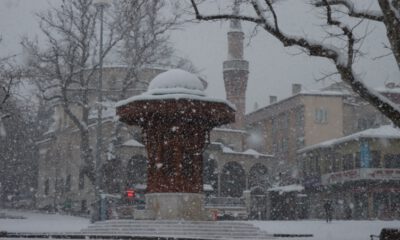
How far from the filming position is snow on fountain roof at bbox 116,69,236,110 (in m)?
15.3

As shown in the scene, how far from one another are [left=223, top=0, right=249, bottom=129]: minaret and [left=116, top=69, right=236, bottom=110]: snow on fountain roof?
1357 inches

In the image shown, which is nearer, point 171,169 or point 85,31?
point 171,169

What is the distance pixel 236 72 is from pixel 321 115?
811 centimetres

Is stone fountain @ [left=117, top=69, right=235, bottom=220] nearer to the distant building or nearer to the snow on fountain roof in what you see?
the snow on fountain roof

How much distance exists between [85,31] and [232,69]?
83.1 ft

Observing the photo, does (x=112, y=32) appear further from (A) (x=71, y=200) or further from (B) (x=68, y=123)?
(B) (x=68, y=123)

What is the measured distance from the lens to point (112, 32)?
88.6 ft

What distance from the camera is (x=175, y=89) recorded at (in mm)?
15633

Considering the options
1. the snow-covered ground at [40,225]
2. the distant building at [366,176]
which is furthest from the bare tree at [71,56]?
the distant building at [366,176]

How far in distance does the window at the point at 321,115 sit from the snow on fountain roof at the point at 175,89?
36.2 m

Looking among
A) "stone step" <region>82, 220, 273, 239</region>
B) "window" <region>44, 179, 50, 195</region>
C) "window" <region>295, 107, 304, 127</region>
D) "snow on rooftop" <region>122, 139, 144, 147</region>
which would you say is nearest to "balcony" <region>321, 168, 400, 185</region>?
"window" <region>295, 107, 304, 127</region>

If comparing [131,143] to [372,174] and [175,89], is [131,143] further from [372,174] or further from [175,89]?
[175,89]

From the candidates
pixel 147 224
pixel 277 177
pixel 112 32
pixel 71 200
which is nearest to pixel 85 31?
pixel 112 32

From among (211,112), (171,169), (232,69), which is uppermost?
(232,69)
